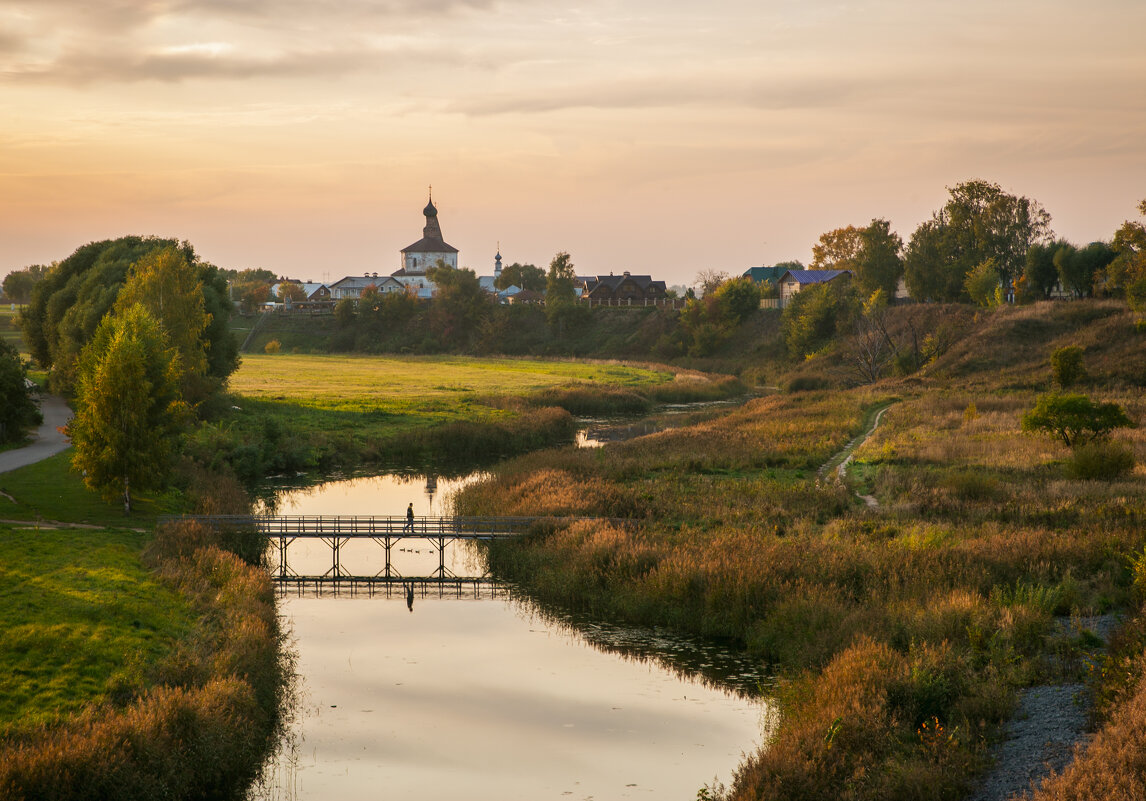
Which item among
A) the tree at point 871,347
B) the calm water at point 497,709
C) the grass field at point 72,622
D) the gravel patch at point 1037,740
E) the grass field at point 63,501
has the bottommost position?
the calm water at point 497,709

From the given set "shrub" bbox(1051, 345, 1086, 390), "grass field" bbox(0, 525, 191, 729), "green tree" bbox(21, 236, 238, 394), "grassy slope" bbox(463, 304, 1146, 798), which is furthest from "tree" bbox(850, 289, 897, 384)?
"grass field" bbox(0, 525, 191, 729)

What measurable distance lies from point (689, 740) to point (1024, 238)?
11188cm

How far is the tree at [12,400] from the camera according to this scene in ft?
157

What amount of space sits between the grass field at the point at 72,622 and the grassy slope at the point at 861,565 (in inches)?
484

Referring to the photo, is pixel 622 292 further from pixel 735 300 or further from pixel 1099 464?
pixel 1099 464

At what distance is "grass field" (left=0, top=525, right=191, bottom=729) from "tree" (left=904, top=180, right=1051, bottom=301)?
4069 inches

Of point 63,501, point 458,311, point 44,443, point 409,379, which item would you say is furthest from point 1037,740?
point 458,311

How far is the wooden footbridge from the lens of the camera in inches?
1363

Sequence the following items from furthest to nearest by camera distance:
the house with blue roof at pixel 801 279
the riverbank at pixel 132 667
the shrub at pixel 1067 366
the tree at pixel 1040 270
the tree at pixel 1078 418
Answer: the house with blue roof at pixel 801 279 → the tree at pixel 1040 270 → the shrub at pixel 1067 366 → the tree at pixel 1078 418 → the riverbank at pixel 132 667

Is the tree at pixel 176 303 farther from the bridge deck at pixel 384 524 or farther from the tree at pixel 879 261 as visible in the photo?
the tree at pixel 879 261

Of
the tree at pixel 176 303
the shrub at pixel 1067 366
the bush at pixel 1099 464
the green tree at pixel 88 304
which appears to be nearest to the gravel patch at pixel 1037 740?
the bush at pixel 1099 464

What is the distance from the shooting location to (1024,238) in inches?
4624

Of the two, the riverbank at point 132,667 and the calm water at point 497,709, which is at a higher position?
the riverbank at point 132,667

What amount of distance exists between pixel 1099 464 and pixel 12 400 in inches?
2008
